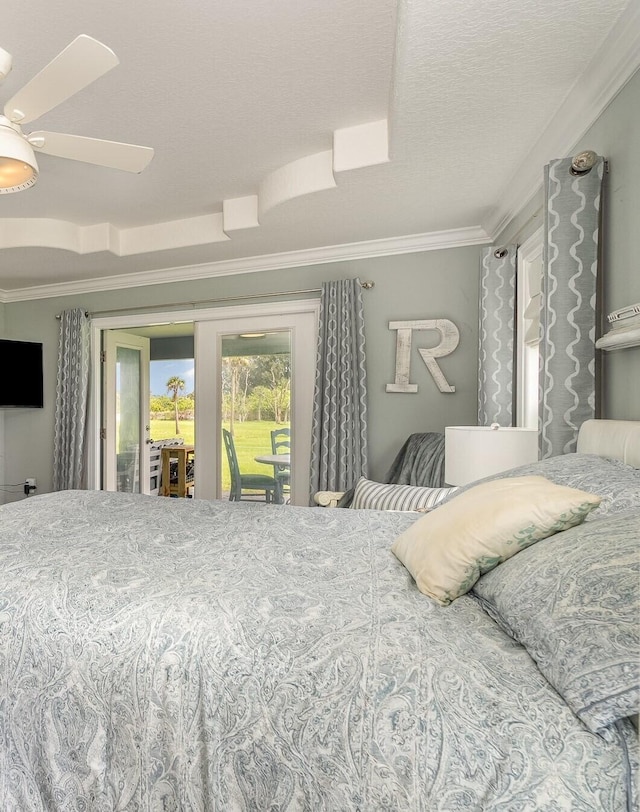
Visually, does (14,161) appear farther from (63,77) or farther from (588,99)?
(588,99)

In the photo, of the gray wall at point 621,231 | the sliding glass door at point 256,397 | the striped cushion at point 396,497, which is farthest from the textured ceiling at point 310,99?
the striped cushion at point 396,497

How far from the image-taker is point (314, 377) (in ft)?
11.7

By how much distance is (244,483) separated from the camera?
3.84 metres

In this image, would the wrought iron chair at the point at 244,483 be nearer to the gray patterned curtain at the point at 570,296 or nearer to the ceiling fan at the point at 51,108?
the ceiling fan at the point at 51,108

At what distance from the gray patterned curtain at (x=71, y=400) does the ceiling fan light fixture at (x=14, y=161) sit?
2670 millimetres

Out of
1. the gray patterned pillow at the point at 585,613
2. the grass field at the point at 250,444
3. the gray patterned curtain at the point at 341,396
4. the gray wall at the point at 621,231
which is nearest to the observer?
the gray patterned pillow at the point at 585,613

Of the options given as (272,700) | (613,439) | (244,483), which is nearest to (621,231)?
(613,439)

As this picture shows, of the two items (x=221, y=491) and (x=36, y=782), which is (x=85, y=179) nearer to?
(x=221, y=491)

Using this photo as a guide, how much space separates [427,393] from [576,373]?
5.27ft

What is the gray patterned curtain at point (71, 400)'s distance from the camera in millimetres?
4191

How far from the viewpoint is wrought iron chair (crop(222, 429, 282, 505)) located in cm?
378

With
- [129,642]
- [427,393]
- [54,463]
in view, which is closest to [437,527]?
[129,642]

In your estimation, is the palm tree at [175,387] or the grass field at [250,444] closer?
the grass field at [250,444]

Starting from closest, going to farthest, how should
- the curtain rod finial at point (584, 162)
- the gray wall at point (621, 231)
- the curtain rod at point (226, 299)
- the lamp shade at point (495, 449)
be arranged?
the gray wall at point (621, 231) → the curtain rod finial at point (584, 162) → the lamp shade at point (495, 449) → the curtain rod at point (226, 299)
